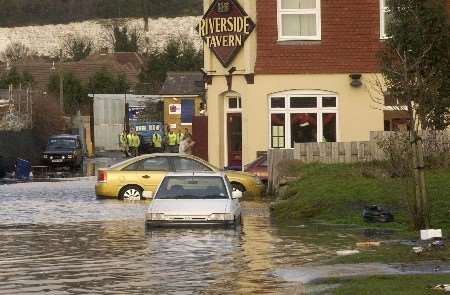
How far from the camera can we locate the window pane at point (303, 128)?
41812mm

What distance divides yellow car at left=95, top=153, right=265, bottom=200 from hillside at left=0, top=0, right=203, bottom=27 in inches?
4530

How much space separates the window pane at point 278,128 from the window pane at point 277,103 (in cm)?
30

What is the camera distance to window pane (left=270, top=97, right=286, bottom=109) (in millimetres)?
42000

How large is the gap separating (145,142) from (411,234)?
55683 mm

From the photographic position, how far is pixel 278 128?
42031 millimetres

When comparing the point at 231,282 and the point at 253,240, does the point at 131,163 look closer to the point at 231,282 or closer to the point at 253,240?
the point at 253,240

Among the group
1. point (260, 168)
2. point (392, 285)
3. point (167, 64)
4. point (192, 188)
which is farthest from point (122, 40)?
point (392, 285)

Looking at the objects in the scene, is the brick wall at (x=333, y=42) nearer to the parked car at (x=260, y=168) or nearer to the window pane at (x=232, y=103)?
the window pane at (x=232, y=103)

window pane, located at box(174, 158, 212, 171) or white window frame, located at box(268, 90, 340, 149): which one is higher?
white window frame, located at box(268, 90, 340, 149)

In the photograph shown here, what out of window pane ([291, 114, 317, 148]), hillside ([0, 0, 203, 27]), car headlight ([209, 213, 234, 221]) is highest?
hillside ([0, 0, 203, 27])

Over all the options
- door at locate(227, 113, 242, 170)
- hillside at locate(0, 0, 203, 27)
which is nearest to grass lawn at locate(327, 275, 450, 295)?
door at locate(227, 113, 242, 170)

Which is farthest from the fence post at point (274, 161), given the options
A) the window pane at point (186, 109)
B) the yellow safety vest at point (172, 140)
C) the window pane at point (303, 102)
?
the window pane at point (186, 109)

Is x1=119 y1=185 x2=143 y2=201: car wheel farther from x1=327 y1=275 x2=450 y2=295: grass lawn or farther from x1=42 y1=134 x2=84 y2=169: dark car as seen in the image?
x1=42 y1=134 x2=84 y2=169: dark car

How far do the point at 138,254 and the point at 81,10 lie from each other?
449ft
